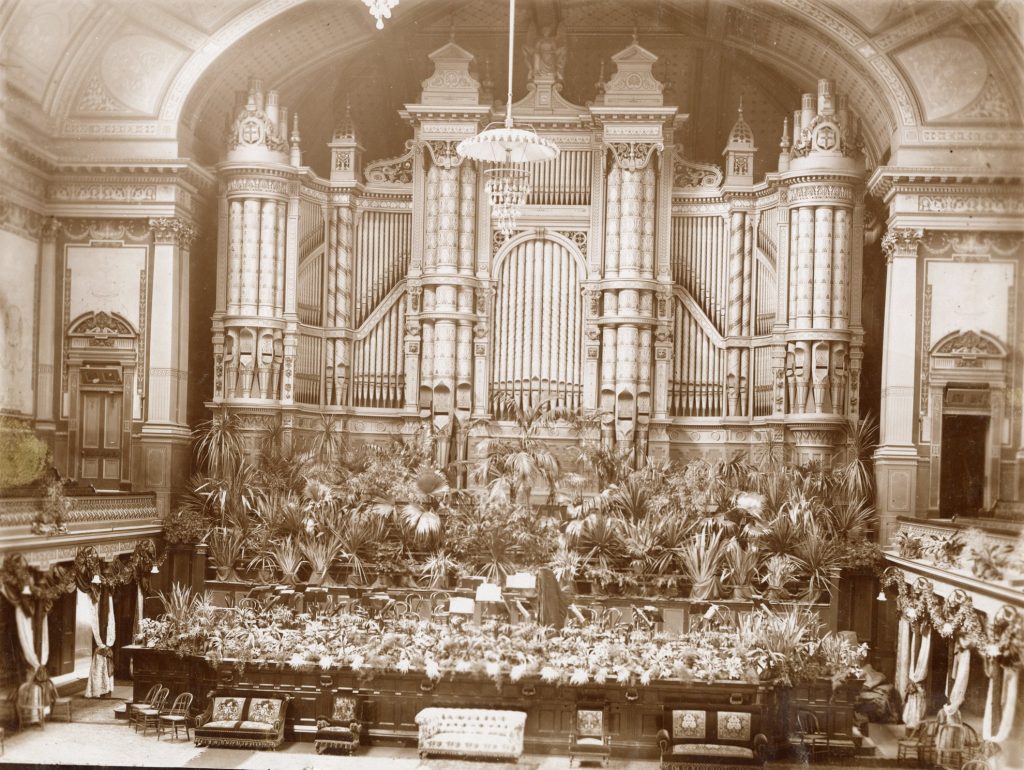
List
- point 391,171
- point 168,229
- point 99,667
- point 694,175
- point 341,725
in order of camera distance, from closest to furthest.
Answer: point 341,725 → point 99,667 → point 168,229 → point 694,175 → point 391,171

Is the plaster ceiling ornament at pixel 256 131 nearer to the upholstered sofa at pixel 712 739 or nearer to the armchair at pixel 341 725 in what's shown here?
the armchair at pixel 341 725

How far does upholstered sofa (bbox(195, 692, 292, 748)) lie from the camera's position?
17.1 m

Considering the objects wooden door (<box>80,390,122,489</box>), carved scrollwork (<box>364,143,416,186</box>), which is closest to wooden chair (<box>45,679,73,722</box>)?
wooden door (<box>80,390,122,489</box>)

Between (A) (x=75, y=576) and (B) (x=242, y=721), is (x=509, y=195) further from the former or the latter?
(A) (x=75, y=576)

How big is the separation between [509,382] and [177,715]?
9.79 meters

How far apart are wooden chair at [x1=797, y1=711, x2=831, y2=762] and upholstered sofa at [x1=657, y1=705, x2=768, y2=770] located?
0.73 m

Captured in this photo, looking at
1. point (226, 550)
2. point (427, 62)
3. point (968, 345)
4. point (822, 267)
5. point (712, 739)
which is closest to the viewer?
point (712, 739)

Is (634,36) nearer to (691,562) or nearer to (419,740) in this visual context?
(691,562)

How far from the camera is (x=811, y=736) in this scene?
689 inches

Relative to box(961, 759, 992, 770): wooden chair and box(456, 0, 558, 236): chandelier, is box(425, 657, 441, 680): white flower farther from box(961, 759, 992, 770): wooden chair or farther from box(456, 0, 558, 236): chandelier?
box(961, 759, 992, 770): wooden chair

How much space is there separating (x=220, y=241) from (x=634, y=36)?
368 inches

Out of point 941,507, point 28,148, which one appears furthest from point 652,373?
point 28,148

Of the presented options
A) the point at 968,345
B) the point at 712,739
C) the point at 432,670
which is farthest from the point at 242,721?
the point at 968,345

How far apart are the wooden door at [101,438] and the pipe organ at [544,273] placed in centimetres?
202
